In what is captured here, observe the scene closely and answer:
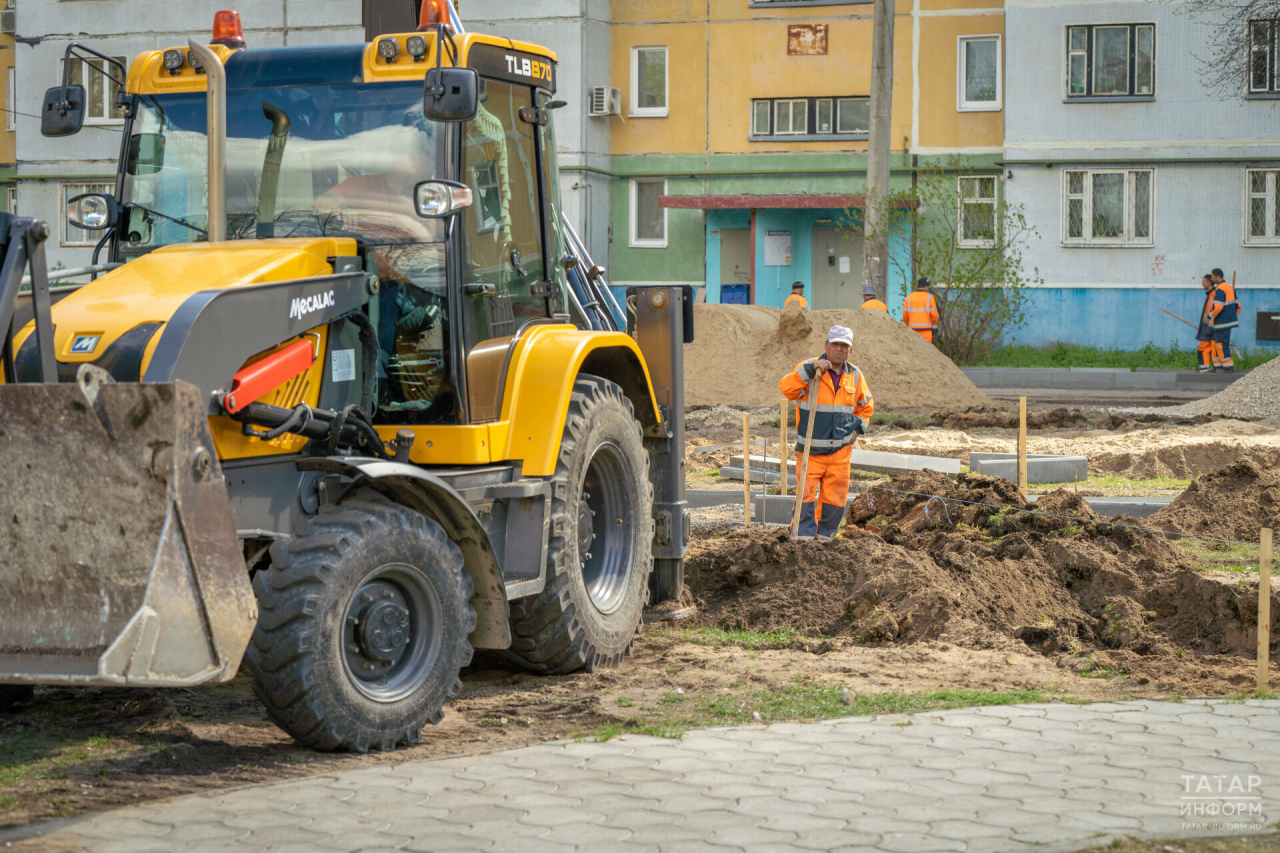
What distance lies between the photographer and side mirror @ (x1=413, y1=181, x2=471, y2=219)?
230 inches

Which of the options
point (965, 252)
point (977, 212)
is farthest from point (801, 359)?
point (977, 212)

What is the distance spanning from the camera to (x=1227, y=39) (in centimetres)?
3011

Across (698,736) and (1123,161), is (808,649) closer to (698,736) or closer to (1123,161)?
(698,736)

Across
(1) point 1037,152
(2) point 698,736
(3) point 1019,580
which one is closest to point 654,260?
(1) point 1037,152

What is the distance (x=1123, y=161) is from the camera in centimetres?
3106

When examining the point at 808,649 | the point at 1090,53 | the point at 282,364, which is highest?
the point at 1090,53

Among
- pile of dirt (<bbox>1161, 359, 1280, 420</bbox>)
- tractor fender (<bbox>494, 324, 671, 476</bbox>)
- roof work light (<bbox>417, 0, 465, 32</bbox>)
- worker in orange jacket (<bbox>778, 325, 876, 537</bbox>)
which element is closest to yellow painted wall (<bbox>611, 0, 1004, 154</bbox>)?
pile of dirt (<bbox>1161, 359, 1280, 420</bbox>)

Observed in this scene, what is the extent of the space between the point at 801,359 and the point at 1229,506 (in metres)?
11.6

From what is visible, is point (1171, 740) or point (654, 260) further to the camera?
point (654, 260)

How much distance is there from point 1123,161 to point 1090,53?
2466 mm

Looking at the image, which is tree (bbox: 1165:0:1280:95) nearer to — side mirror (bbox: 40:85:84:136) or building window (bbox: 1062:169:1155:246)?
building window (bbox: 1062:169:1155:246)

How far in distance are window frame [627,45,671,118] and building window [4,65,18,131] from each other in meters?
16.0

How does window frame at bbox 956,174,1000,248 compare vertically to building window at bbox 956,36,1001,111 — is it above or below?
below

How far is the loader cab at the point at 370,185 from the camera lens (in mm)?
6109
